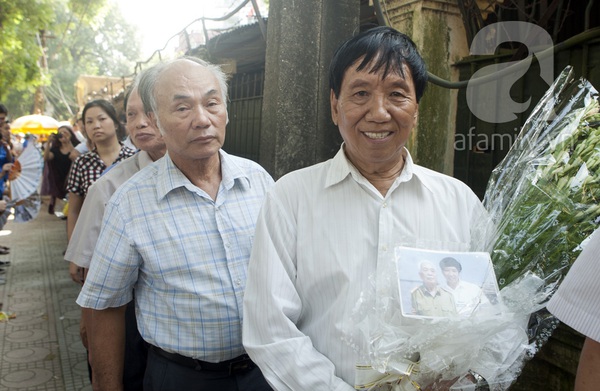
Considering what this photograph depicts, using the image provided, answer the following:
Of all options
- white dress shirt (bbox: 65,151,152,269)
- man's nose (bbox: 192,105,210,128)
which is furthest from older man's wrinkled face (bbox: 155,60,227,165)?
white dress shirt (bbox: 65,151,152,269)

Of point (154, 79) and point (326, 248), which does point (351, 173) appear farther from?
point (154, 79)

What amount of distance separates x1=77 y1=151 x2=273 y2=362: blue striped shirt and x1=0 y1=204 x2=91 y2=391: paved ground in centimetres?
270

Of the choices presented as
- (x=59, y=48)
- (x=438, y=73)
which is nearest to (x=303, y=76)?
(x=438, y=73)

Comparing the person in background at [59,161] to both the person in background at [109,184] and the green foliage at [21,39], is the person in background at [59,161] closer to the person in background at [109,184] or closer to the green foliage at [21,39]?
the green foliage at [21,39]

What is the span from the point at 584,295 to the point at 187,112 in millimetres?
1569

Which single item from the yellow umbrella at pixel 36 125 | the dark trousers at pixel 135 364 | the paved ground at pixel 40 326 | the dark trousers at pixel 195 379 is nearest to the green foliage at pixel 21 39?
the yellow umbrella at pixel 36 125

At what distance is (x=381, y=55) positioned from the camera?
5.34 feet

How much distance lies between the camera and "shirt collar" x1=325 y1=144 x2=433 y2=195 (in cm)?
172

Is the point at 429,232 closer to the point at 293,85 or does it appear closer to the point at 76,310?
the point at 293,85

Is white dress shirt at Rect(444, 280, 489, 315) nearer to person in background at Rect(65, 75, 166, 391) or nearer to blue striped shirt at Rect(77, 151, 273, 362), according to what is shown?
blue striped shirt at Rect(77, 151, 273, 362)

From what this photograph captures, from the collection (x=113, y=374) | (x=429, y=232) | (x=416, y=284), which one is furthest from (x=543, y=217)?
(x=113, y=374)

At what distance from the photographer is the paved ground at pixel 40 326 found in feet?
14.6

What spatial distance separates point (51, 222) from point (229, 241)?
11.2m

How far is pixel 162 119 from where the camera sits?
87.3 inches
